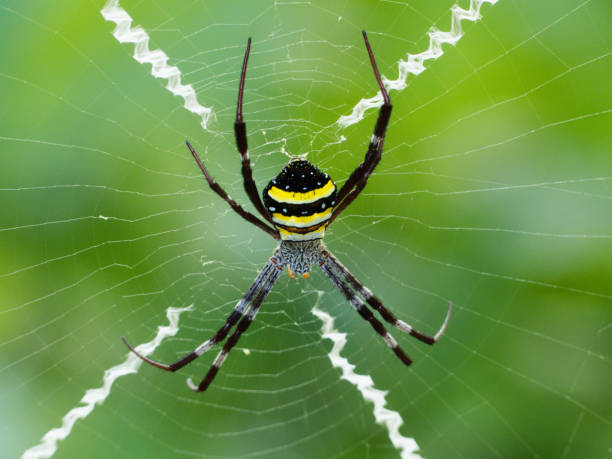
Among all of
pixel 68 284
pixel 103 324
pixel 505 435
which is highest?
pixel 68 284

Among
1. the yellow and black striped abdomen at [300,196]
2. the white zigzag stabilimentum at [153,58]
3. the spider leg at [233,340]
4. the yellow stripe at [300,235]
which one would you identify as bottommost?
the spider leg at [233,340]

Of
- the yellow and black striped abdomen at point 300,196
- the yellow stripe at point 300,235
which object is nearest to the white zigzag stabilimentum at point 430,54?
the yellow and black striped abdomen at point 300,196

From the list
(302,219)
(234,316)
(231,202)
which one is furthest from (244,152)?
(234,316)

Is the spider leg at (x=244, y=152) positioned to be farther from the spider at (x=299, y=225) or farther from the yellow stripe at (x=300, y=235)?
the yellow stripe at (x=300, y=235)

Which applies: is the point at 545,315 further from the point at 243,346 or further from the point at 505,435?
the point at 243,346

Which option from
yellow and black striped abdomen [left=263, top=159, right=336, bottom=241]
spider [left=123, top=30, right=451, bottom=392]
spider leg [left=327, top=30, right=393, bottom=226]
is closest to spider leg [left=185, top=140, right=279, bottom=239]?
spider [left=123, top=30, right=451, bottom=392]

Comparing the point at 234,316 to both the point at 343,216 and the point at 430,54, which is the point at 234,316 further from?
the point at 430,54

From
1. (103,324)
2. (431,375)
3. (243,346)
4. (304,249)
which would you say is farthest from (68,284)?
(431,375)

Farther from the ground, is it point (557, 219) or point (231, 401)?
point (557, 219)
